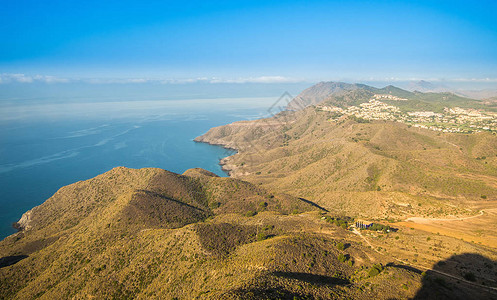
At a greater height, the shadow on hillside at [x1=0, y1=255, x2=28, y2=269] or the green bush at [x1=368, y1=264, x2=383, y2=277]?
the green bush at [x1=368, y1=264, x2=383, y2=277]

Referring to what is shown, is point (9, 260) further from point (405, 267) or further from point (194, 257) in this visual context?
point (405, 267)

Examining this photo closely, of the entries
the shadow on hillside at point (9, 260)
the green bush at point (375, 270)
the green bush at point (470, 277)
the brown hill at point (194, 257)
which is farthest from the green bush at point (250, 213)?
the shadow on hillside at point (9, 260)

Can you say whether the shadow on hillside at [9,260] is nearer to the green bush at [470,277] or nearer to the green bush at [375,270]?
the green bush at [375,270]

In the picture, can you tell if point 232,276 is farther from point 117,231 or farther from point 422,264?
point 117,231

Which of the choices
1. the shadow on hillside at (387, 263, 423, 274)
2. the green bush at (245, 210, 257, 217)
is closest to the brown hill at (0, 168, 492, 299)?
the shadow on hillside at (387, 263, 423, 274)

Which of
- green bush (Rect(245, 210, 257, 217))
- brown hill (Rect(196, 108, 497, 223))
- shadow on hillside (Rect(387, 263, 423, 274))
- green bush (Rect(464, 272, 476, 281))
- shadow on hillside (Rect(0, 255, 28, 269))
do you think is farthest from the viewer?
brown hill (Rect(196, 108, 497, 223))

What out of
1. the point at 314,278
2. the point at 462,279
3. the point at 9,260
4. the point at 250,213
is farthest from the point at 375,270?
the point at 9,260

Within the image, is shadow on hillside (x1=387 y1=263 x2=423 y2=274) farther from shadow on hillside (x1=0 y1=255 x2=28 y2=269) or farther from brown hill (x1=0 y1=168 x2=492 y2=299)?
shadow on hillside (x1=0 y1=255 x2=28 y2=269)
